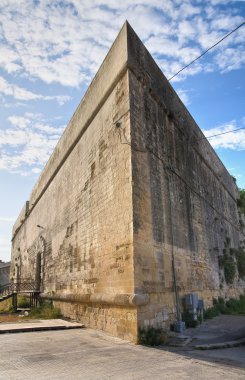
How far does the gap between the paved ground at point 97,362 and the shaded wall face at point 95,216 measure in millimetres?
1129

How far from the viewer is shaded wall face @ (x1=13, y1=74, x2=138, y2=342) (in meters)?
7.07

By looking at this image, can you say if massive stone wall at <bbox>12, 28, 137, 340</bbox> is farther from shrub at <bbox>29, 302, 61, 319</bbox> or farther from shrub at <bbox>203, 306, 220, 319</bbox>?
shrub at <bbox>203, 306, 220, 319</bbox>

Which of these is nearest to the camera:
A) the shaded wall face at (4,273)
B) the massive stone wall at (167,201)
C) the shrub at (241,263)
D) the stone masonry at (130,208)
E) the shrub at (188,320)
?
the stone masonry at (130,208)

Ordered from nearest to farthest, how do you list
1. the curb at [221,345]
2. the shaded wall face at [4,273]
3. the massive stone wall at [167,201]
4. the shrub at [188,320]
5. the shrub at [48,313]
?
the curb at [221,345] < the massive stone wall at [167,201] < the shrub at [188,320] < the shrub at [48,313] < the shaded wall face at [4,273]

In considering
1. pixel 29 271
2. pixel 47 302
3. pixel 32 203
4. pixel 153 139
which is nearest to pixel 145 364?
pixel 153 139

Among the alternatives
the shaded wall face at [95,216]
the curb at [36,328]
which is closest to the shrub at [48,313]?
the shaded wall face at [95,216]

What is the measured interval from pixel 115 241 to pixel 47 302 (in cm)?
684

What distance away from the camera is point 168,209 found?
330 inches

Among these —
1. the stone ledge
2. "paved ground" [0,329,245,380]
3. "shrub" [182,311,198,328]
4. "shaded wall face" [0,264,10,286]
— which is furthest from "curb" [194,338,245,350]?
"shaded wall face" [0,264,10,286]

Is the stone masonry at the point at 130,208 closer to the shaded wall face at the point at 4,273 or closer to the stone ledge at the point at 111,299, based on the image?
the stone ledge at the point at 111,299

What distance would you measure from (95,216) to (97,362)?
15.4 feet

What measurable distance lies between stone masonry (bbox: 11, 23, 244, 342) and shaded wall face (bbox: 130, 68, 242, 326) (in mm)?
33

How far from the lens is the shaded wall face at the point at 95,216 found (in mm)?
7070

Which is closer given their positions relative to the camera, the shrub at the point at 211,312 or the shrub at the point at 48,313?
the shrub at the point at 211,312
